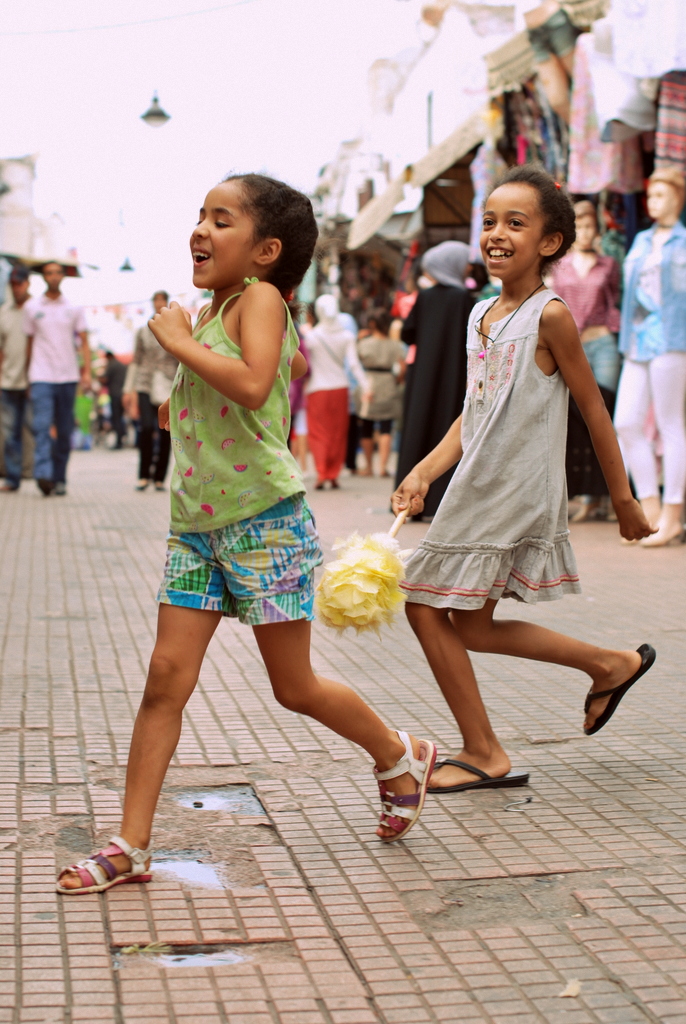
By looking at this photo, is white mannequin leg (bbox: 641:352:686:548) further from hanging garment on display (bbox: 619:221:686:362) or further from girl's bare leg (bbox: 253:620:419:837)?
girl's bare leg (bbox: 253:620:419:837)

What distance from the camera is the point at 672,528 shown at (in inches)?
360

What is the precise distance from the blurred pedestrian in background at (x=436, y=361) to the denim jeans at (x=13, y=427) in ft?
16.4

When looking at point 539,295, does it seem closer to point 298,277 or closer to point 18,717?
point 298,277

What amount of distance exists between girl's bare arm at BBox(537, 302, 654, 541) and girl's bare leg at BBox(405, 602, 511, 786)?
0.57 m

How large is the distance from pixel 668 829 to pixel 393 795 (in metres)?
0.72

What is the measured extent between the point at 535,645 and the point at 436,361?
250 inches

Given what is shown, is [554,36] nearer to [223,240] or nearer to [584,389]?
[584,389]

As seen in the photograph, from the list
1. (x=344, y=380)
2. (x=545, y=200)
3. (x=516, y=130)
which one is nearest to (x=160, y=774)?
(x=545, y=200)

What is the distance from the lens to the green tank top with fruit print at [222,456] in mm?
3014

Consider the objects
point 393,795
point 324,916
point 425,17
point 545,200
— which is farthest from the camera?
point 425,17

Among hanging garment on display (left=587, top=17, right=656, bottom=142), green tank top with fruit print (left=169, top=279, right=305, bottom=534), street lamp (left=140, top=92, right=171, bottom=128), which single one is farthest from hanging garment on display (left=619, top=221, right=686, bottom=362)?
street lamp (left=140, top=92, right=171, bottom=128)

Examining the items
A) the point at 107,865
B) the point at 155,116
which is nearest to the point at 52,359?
the point at 107,865

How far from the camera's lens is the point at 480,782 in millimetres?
3771

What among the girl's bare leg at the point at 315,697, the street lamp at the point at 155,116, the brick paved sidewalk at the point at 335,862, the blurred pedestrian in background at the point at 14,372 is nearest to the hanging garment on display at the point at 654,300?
the brick paved sidewalk at the point at 335,862
